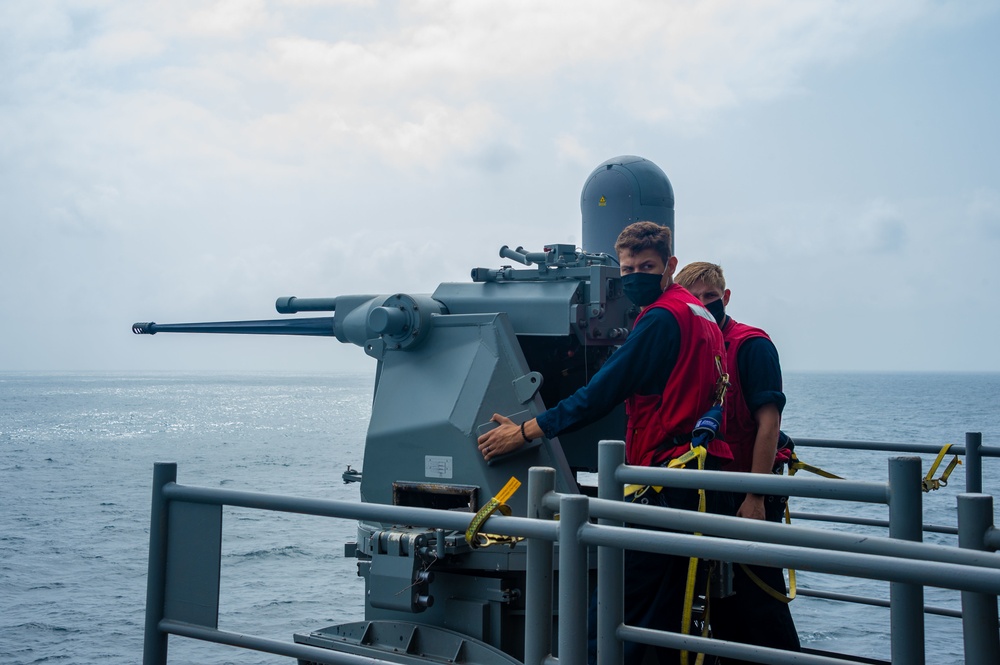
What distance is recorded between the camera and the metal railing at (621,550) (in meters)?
2.08

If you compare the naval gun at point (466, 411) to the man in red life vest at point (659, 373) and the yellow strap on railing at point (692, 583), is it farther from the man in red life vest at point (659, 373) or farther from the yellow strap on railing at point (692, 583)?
the yellow strap on railing at point (692, 583)

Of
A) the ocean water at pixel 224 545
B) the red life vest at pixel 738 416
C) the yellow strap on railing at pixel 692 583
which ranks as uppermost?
the red life vest at pixel 738 416

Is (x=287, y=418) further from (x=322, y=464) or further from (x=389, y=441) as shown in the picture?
(x=389, y=441)

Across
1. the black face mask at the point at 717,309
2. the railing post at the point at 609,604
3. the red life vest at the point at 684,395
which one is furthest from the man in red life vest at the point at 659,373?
the railing post at the point at 609,604

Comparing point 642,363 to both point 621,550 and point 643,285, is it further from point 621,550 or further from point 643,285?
point 621,550

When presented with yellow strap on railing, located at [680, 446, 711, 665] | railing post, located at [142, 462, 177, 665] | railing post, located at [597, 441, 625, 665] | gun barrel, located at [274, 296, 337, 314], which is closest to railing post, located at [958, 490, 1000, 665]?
railing post, located at [597, 441, 625, 665]

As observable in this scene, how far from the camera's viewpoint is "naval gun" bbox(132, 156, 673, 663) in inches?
199

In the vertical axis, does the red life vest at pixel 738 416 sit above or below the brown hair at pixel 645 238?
below

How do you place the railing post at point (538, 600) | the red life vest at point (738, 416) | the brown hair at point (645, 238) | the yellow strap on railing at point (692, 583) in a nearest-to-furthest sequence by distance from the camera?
the railing post at point (538, 600) → the yellow strap on railing at point (692, 583) → the brown hair at point (645, 238) → the red life vest at point (738, 416)

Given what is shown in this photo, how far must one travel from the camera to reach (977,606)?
2.23 meters

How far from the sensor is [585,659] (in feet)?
8.18

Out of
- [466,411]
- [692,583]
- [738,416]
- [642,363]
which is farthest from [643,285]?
[466,411]

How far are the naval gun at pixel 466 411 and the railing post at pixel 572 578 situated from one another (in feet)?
7.88

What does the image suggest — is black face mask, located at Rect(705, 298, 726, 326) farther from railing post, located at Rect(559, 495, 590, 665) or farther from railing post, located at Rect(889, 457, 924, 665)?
railing post, located at Rect(559, 495, 590, 665)
